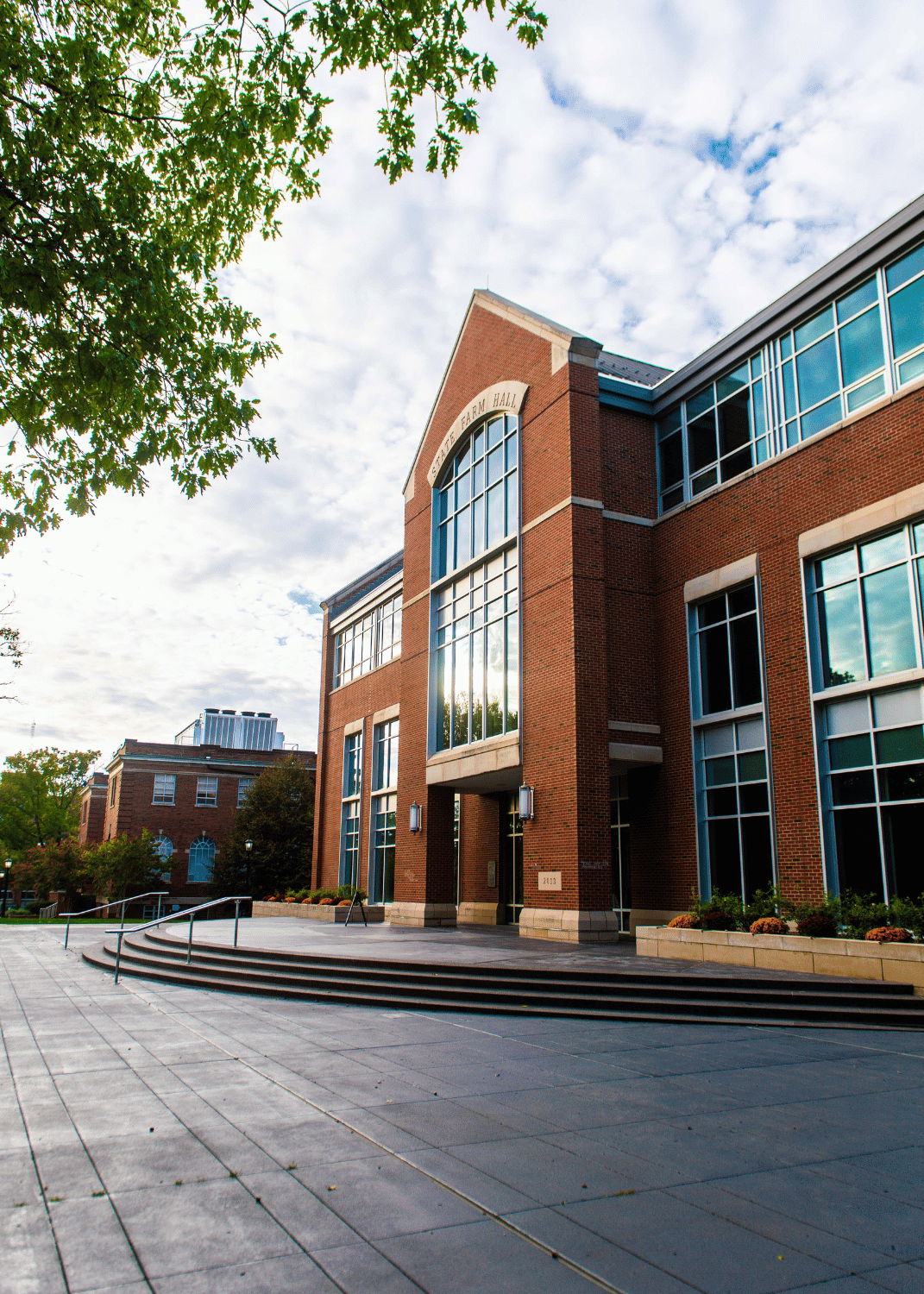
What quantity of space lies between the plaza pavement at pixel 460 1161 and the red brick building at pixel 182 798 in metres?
46.5

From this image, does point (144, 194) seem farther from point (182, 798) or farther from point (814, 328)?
point (182, 798)

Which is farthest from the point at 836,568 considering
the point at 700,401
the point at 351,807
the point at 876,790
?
the point at 351,807

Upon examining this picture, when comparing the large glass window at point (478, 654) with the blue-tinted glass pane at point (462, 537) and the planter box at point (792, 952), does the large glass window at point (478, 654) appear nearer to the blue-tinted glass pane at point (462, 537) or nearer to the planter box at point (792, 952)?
the blue-tinted glass pane at point (462, 537)

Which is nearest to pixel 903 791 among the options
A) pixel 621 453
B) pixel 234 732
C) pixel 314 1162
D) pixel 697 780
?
pixel 697 780

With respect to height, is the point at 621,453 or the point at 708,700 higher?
the point at 621,453

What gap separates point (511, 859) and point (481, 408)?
39.9 feet

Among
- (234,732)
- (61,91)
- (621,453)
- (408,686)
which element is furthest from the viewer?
(234,732)

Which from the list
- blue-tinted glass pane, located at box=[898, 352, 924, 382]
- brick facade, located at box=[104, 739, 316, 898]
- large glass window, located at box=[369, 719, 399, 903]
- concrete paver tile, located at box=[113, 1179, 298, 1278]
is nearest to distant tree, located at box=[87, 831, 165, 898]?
brick facade, located at box=[104, 739, 316, 898]

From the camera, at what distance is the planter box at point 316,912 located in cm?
2689

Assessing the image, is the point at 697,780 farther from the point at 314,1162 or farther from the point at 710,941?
the point at 314,1162

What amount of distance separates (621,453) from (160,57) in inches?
529

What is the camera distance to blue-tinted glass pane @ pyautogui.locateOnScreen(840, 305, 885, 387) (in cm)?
1537

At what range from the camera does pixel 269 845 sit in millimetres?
44344

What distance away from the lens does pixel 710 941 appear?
14359 mm
